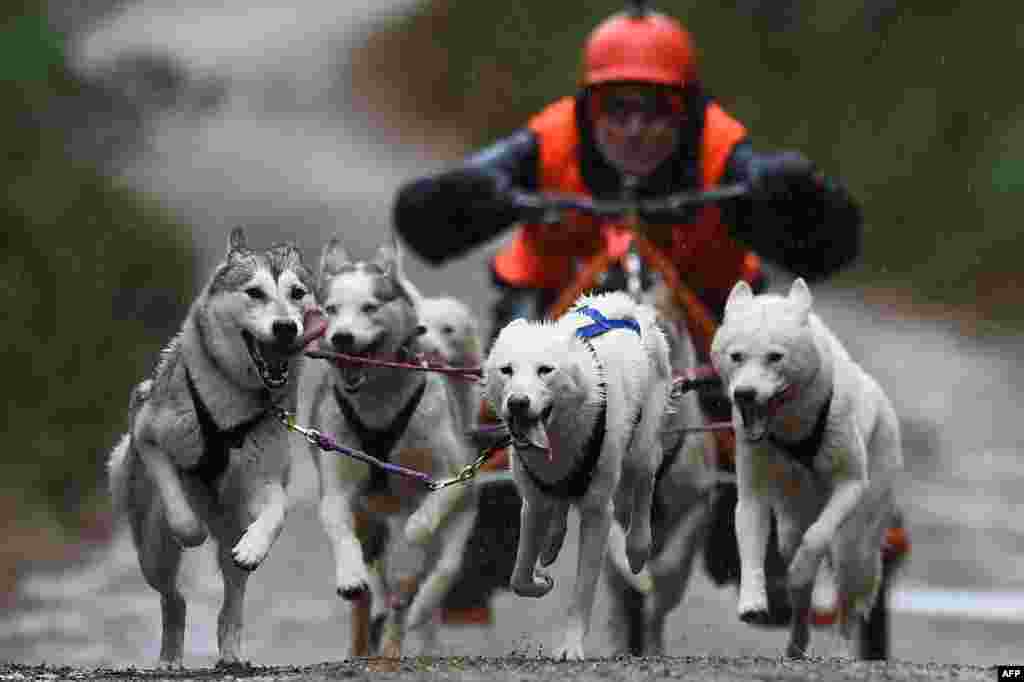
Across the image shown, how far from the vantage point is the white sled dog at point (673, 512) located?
1059 centimetres

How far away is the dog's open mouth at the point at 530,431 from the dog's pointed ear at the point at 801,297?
110cm

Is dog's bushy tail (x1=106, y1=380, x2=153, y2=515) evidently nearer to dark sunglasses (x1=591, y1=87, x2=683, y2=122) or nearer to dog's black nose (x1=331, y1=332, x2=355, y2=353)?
dog's black nose (x1=331, y1=332, x2=355, y2=353)

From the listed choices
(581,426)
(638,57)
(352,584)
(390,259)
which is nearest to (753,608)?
(581,426)

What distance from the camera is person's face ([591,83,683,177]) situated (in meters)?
12.2

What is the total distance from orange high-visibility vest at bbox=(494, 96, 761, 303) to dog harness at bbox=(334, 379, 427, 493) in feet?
8.46

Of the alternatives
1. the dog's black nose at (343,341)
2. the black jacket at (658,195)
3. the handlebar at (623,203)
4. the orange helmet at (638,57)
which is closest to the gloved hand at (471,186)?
the black jacket at (658,195)

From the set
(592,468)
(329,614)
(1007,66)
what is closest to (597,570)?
(592,468)

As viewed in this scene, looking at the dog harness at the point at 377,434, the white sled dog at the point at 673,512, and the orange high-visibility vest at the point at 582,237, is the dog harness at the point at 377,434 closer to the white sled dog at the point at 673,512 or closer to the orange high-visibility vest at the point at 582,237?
the white sled dog at the point at 673,512

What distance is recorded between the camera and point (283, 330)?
8125 millimetres

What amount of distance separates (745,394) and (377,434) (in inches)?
79.7

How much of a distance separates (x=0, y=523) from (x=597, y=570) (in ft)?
29.6

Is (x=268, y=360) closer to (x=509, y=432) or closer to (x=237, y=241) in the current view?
(x=237, y=241)

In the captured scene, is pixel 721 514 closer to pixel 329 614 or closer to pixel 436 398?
pixel 436 398

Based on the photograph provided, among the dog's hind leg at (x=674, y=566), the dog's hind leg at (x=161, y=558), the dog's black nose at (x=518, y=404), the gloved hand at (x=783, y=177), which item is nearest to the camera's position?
the dog's black nose at (x=518, y=404)
